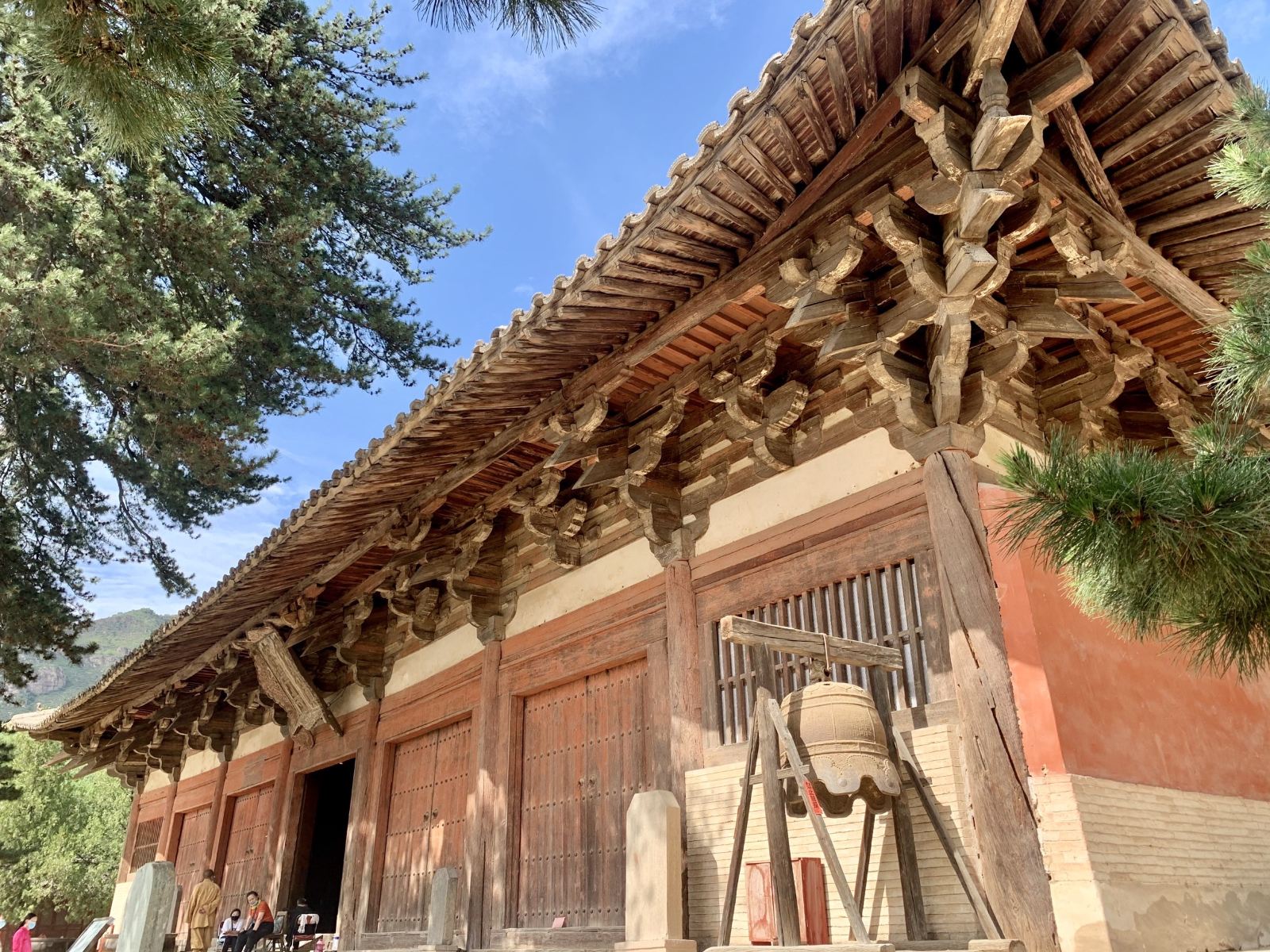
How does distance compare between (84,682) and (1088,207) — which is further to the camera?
(84,682)

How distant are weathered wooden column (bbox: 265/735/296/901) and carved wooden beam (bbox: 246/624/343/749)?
0.82m

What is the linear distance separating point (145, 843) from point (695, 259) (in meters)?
13.5

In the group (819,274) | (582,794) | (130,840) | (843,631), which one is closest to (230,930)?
(582,794)

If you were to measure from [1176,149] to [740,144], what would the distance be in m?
2.05

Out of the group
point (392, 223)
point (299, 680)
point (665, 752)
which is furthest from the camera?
point (392, 223)

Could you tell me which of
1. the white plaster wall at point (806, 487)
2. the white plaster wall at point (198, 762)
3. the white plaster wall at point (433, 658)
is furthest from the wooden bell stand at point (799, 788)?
the white plaster wall at point (198, 762)

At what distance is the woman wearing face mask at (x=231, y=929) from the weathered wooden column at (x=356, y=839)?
140cm

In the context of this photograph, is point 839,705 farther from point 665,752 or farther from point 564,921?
point 564,921

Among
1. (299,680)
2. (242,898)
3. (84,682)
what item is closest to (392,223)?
(299,680)

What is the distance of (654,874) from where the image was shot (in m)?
4.77

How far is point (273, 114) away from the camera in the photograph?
11977mm

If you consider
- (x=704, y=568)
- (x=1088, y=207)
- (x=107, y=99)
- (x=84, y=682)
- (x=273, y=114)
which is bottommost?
(x=704, y=568)

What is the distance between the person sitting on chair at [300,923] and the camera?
29.3ft

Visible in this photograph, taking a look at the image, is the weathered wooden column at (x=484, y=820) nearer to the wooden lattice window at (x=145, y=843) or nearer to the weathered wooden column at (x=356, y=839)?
the weathered wooden column at (x=356, y=839)
